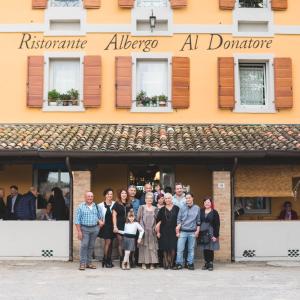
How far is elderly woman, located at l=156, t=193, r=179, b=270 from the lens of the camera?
43.0ft

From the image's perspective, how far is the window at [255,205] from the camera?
1697cm

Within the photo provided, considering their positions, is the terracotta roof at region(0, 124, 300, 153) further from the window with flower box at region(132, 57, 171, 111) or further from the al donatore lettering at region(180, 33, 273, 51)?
the al donatore lettering at region(180, 33, 273, 51)

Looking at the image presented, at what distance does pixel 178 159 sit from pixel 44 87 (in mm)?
4796

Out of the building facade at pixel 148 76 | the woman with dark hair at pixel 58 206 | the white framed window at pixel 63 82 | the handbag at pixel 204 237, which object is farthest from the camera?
the white framed window at pixel 63 82

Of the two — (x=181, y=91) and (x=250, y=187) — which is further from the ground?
(x=181, y=91)

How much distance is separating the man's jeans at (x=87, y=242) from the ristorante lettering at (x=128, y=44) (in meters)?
6.36

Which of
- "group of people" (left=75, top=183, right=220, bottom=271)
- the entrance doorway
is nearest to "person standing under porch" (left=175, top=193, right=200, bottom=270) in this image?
"group of people" (left=75, top=183, right=220, bottom=271)

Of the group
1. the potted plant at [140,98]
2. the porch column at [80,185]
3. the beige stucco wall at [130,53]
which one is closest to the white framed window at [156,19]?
the beige stucco wall at [130,53]

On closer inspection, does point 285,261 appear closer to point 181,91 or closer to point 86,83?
point 181,91

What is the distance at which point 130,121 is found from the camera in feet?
56.0

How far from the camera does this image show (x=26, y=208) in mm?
14953

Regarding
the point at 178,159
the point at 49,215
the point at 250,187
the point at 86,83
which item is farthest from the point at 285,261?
the point at 86,83

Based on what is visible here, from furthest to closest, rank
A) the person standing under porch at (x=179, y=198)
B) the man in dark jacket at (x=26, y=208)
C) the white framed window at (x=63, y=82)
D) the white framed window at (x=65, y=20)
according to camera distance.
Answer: the white framed window at (x=65, y=20) → the white framed window at (x=63, y=82) → the man in dark jacket at (x=26, y=208) → the person standing under porch at (x=179, y=198)

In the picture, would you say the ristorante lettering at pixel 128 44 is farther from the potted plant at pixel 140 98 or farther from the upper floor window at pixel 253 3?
the upper floor window at pixel 253 3
